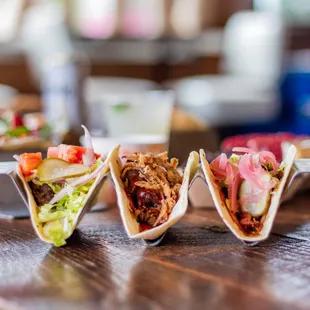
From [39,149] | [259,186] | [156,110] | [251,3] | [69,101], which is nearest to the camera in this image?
[259,186]

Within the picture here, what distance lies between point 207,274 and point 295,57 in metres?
6.17

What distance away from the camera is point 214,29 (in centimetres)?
846

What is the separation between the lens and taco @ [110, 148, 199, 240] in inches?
50.4

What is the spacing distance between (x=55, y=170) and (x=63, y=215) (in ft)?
0.31

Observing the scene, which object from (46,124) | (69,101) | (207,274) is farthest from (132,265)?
(69,101)

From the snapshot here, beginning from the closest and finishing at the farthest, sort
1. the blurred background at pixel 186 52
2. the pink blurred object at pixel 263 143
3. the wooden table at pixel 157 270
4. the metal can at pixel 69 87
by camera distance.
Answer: the wooden table at pixel 157 270, the pink blurred object at pixel 263 143, the metal can at pixel 69 87, the blurred background at pixel 186 52

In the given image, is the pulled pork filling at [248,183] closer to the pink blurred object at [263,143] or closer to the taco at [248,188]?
the taco at [248,188]

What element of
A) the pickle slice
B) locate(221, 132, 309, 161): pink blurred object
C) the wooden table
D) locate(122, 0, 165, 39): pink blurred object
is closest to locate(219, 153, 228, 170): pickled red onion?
the wooden table

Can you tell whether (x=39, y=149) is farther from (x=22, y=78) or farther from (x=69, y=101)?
(x=22, y=78)

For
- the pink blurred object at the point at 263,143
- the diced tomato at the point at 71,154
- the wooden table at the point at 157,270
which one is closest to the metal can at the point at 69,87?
the pink blurred object at the point at 263,143

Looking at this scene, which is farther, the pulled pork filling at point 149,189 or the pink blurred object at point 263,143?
the pink blurred object at point 263,143

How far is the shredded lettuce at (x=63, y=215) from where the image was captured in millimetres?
1333

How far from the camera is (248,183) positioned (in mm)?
1320

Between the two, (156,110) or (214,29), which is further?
(214,29)
